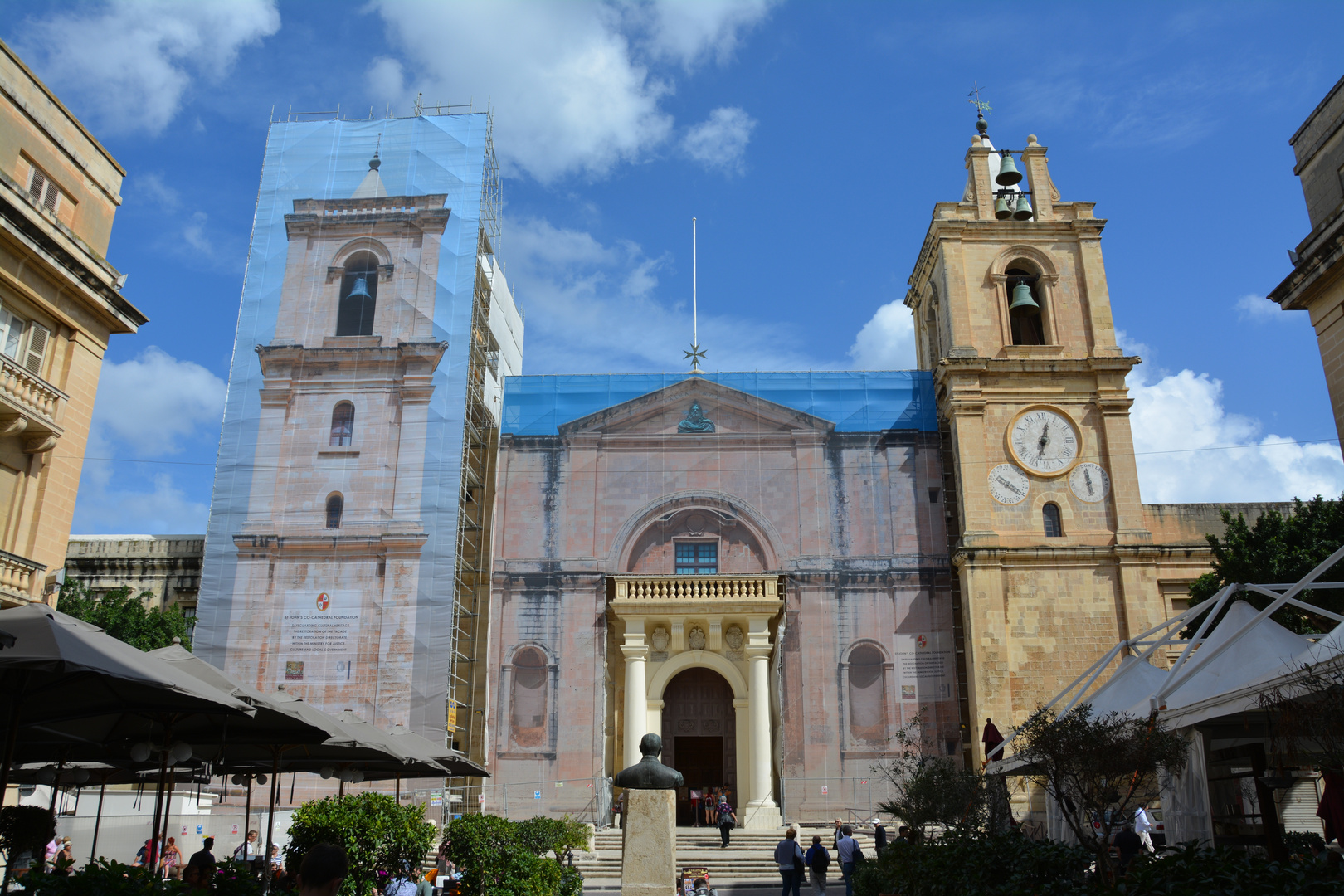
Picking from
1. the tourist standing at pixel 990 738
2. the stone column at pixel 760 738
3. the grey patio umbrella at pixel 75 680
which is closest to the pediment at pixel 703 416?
the stone column at pixel 760 738

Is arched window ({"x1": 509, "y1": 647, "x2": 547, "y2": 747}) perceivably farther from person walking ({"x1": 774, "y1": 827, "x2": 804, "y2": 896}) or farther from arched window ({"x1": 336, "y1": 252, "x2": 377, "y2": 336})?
person walking ({"x1": 774, "y1": 827, "x2": 804, "y2": 896})

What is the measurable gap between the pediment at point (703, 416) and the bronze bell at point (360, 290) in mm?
6310

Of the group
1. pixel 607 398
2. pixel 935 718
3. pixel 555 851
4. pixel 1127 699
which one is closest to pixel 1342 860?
pixel 1127 699

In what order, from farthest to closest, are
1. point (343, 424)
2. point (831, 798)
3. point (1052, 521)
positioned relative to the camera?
point (1052, 521), point (343, 424), point (831, 798)

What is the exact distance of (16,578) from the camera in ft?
52.9

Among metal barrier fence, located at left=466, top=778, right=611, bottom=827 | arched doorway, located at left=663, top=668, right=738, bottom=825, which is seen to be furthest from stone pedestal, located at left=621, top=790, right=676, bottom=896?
arched doorway, located at left=663, top=668, right=738, bottom=825

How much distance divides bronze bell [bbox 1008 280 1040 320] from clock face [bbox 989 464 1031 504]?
4513mm

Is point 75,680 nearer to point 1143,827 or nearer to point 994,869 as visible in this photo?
point 994,869

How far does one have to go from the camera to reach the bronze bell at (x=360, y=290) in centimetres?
2681

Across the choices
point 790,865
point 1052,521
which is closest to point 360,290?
point 790,865

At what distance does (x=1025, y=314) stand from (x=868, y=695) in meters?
11.9

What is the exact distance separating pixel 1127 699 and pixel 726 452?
1342 centimetres

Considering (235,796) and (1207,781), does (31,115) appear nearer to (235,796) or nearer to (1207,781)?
(235,796)

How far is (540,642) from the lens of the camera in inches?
985
